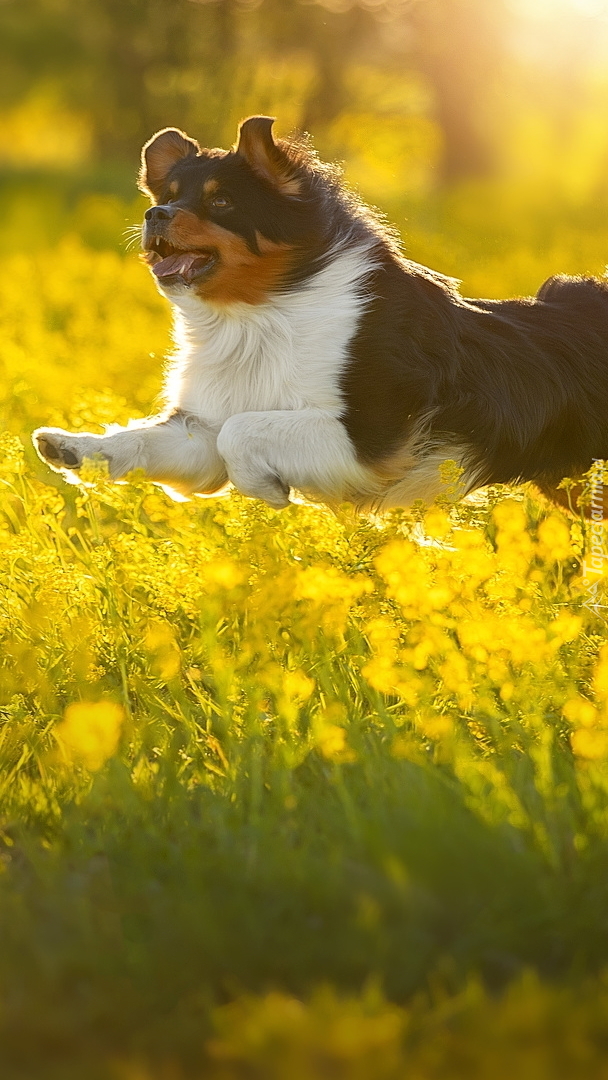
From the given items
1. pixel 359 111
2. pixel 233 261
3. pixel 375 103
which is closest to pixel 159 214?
pixel 233 261

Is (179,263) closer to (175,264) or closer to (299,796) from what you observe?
(175,264)

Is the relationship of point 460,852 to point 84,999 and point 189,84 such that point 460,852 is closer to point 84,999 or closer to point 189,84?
point 84,999

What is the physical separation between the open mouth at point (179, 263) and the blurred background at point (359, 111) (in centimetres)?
557

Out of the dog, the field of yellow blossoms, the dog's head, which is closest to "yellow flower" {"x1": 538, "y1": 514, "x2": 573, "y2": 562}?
the field of yellow blossoms

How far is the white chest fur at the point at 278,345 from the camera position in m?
3.96

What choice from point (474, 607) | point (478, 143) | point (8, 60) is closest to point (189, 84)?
point (478, 143)

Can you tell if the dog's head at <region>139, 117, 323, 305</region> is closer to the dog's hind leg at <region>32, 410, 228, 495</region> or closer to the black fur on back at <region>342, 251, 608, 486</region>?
the black fur on back at <region>342, 251, 608, 486</region>

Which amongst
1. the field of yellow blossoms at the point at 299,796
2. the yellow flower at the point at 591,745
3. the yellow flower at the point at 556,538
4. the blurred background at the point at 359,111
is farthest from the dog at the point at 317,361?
the blurred background at the point at 359,111

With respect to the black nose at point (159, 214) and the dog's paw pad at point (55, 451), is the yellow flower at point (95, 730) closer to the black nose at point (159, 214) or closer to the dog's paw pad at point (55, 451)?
the dog's paw pad at point (55, 451)

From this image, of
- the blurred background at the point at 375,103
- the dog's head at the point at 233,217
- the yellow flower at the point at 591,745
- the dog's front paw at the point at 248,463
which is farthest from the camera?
the blurred background at the point at 375,103

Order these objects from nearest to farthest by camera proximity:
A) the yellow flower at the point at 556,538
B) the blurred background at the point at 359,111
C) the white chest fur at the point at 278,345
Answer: the yellow flower at the point at 556,538 < the white chest fur at the point at 278,345 < the blurred background at the point at 359,111

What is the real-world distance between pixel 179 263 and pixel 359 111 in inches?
563

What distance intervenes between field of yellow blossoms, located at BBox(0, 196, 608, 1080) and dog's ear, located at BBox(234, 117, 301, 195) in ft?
3.36

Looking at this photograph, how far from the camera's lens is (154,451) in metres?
3.97
